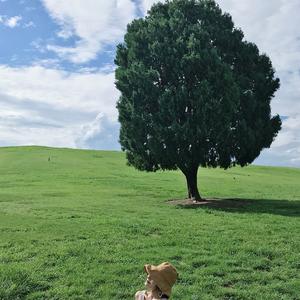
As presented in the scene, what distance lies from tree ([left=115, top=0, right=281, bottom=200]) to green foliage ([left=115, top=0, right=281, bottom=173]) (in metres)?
0.06

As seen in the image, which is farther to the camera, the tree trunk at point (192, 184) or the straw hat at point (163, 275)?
the tree trunk at point (192, 184)

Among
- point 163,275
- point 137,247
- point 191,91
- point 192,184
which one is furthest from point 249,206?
point 163,275

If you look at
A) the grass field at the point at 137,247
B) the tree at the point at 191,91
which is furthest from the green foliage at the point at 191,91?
the grass field at the point at 137,247

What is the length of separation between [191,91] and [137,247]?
589 inches

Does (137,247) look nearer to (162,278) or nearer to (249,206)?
(162,278)

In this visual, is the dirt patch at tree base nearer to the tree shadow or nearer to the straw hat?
the tree shadow

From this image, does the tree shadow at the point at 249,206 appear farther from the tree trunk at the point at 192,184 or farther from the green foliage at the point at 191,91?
the green foliage at the point at 191,91

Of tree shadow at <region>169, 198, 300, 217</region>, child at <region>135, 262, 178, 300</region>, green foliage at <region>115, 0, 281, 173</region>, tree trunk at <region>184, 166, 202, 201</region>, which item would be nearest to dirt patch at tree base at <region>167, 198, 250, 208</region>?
tree shadow at <region>169, 198, 300, 217</region>

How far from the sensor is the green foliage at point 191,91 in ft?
90.9

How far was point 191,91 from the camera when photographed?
93.0 feet

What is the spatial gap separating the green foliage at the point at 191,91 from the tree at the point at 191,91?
6cm

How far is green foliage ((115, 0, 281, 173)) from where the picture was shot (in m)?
27.7

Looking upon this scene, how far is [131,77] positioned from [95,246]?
15.5m

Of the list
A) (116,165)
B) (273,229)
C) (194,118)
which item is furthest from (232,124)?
(116,165)
